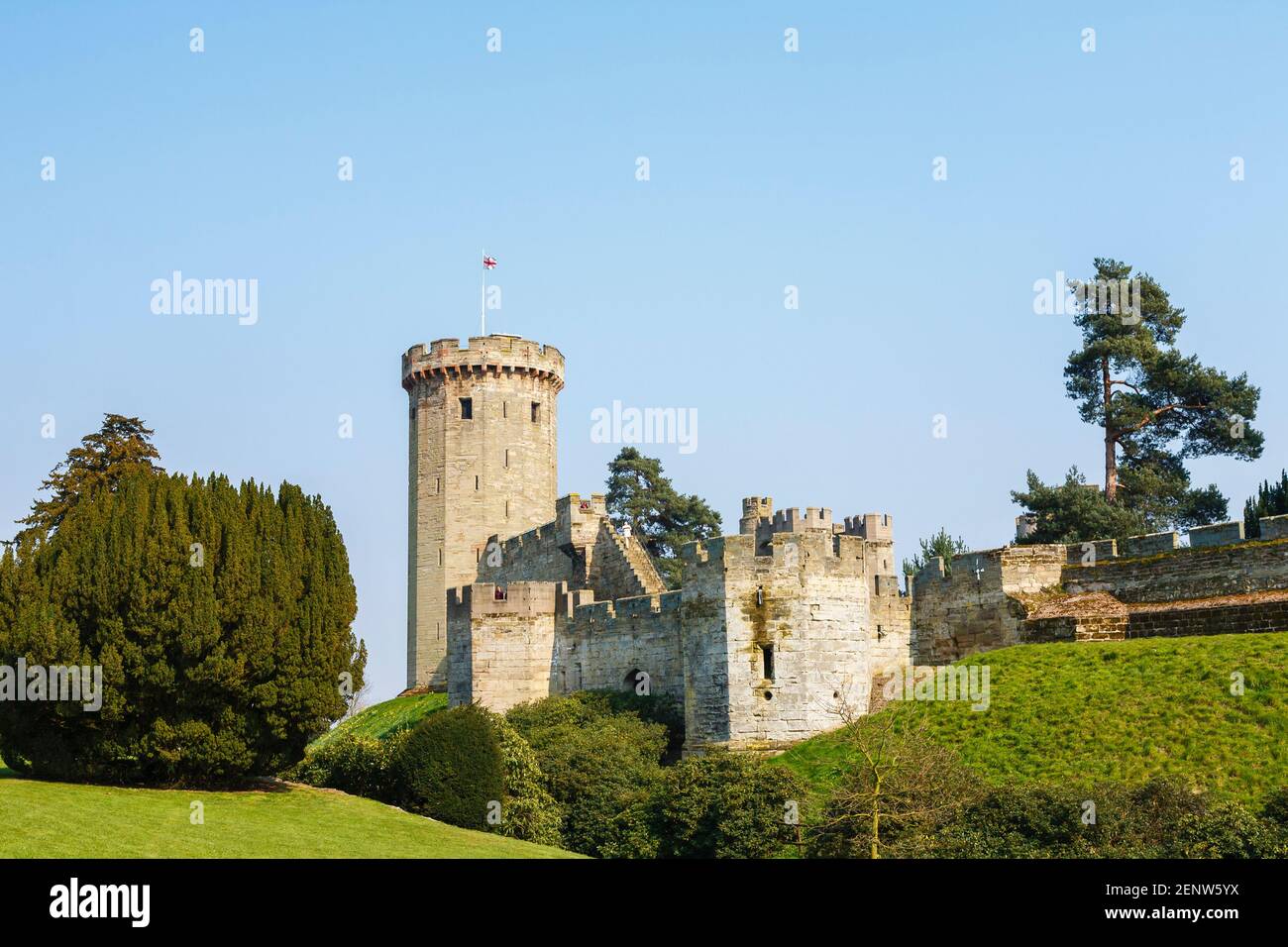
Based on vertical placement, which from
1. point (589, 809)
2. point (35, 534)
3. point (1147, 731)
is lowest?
point (589, 809)

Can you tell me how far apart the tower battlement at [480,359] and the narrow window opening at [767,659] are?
2664 cm

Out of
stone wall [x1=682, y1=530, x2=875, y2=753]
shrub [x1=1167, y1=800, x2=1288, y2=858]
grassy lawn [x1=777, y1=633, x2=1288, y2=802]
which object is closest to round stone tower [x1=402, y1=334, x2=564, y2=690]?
stone wall [x1=682, y1=530, x2=875, y2=753]

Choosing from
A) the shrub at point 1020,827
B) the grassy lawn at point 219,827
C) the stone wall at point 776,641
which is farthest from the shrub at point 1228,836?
the grassy lawn at point 219,827

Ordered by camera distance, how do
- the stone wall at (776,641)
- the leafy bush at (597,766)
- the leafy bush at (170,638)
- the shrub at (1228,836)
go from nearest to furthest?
the shrub at (1228,836) → the leafy bush at (170,638) → the leafy bush at (597,766) → the stone wall at (776,641)

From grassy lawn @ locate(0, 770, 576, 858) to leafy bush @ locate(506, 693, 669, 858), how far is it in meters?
1.81

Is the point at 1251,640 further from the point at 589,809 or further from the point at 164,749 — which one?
the point at 164,749

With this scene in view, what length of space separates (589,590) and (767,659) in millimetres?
11071

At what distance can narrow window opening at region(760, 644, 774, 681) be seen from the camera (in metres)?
33.8

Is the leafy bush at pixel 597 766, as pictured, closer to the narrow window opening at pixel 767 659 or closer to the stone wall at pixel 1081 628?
the narrow window opening at pixel 767 659

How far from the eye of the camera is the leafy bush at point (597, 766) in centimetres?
3105

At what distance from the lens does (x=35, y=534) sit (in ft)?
105
